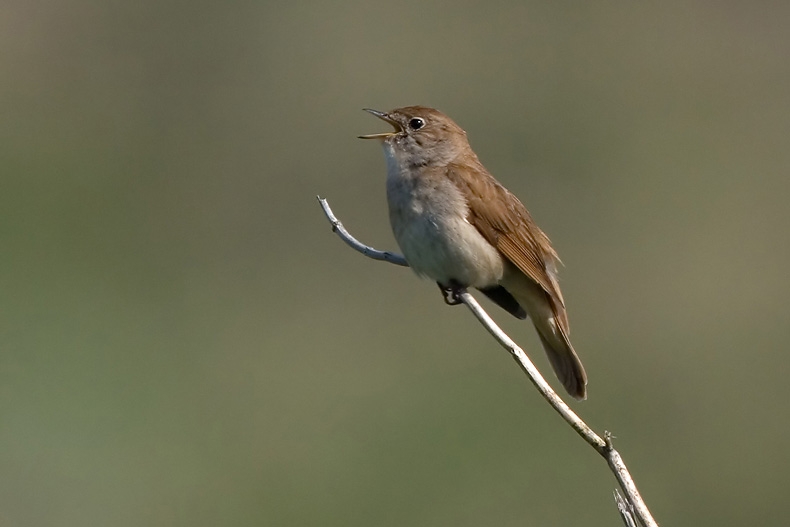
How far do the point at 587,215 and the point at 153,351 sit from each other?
185 inches

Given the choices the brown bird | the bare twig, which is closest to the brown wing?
the brown bird

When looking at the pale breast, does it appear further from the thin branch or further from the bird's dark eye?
the thin branch

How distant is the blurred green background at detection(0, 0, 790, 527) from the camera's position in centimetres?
995

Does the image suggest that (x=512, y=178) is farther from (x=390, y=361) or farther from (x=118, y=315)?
(x=118, y=315)

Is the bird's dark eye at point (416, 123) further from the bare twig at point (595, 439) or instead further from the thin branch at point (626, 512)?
the thin branch at point (626, 512)

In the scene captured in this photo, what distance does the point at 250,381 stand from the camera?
1146 cm

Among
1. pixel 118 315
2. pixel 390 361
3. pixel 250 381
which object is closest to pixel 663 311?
pixel 390 361

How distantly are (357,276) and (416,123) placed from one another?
560cm

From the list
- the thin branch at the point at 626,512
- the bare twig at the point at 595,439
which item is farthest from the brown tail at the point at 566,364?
the thin branch at the point at 626,512

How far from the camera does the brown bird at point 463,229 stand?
270 inches

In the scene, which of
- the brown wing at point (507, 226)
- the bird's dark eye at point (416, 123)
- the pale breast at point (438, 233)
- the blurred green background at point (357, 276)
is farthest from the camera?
the blurred green background at point (357, 276)

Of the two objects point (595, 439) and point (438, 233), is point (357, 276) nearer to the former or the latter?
point (438, 233)

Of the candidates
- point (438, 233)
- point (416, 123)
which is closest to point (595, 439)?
point (438, 233)

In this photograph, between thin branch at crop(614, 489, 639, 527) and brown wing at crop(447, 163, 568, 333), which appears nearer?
thin branch at crop(614, 489, 639, 527)
